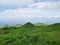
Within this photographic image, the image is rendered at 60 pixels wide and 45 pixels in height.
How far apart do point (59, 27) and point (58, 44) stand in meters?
53.5

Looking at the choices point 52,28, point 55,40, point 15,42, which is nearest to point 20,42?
point 15,42

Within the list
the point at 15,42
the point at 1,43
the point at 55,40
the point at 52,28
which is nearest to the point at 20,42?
the point at 15,42

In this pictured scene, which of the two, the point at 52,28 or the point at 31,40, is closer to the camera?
the point at 31,40

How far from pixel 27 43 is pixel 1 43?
48.2 feet

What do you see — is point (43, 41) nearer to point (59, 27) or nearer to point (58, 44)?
point (58, 44)

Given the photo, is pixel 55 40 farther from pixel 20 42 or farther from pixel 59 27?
pixel 59 27

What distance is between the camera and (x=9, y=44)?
100000 millimetres

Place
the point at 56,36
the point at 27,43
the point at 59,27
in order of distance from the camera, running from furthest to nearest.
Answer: the point at 59,27
the point at 56,36
the point at 27,43

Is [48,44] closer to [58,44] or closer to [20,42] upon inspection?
[58,44]

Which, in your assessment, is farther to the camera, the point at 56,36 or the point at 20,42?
the point at 56,36

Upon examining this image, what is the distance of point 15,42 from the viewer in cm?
10112

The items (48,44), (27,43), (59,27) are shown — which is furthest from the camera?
(59,27)

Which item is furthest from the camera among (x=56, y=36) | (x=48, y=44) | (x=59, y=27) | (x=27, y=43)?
(x=59, y=27)

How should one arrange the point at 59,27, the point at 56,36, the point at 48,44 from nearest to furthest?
the point at 48,44, the point at 56,36, the point at 59,27
